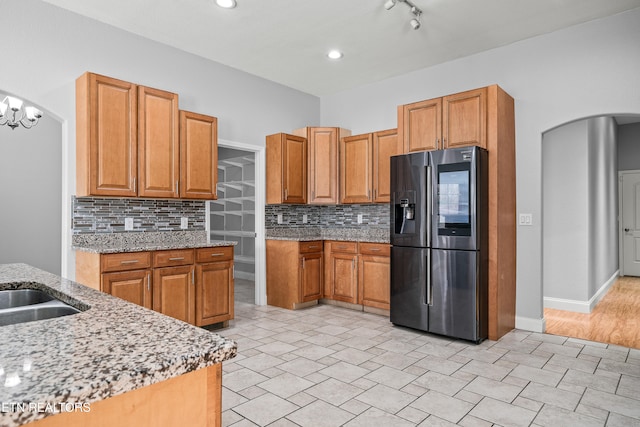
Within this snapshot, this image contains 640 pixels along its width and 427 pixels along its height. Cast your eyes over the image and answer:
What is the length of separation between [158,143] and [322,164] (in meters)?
2.19

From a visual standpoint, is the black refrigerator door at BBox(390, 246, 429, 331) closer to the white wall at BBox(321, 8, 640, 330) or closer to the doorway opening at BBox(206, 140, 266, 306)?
the white wall at BBox(321, 8, 640, 330)

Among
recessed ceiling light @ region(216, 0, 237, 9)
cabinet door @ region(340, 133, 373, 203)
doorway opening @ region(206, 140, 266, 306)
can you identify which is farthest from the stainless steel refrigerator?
doorway opening @ region(206, 140, 266, 306)

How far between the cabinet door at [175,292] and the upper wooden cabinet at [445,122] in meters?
2.62

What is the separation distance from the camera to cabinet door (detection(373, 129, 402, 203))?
4789 mm

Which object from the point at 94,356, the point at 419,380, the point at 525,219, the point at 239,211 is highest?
the point at 239,211

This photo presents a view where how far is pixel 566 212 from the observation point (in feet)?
16.3

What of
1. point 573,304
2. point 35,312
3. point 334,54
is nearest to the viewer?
point 35,312

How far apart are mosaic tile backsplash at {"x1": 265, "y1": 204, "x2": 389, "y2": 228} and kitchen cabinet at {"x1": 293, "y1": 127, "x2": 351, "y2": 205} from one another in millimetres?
376

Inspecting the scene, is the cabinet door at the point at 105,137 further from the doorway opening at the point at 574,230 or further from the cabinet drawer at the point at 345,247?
the doorway opening at the point at 574,230

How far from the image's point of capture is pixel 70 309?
135 cm

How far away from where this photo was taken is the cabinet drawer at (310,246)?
4.83m

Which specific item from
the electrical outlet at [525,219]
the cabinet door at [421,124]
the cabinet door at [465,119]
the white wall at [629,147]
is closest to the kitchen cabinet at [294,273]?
the cabinet door at [421,124]

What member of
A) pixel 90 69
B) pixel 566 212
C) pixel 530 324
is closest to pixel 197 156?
pixel 90 69

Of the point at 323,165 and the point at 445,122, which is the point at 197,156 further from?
the point at 445,122
